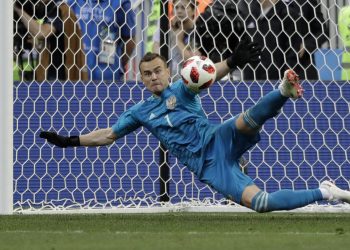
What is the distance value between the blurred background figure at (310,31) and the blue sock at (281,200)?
295cm

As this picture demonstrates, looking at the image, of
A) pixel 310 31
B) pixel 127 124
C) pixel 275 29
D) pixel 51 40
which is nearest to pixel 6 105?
pixel 127 124

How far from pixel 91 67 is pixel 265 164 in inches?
76.5

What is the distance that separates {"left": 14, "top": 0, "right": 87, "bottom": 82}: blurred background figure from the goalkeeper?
2.00 m

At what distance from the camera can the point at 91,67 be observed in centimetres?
1099

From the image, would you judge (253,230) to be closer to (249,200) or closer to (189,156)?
(249,200)

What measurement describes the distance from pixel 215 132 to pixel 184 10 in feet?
8.78

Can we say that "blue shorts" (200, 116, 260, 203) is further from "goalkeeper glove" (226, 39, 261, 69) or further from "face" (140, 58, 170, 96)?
"face" (140, 58, 170, 96)

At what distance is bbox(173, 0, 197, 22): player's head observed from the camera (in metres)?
10.8

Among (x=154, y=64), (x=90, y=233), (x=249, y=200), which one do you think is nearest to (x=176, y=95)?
(x=154, y=64)

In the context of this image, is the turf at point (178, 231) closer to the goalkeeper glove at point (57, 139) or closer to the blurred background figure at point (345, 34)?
the goalkeeper glove at point (57, 139)

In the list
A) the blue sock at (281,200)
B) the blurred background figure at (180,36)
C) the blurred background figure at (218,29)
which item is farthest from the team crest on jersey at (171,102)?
the blurred background figure at (218,29)

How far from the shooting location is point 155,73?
28.5 feet

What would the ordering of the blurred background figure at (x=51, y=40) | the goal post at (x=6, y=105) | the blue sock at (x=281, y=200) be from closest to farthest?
the blue sock at (x=281, y=200) < the goal post at (x=6, y=105) < the blurred background figure at (x=51, y=40)

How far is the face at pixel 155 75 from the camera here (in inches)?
340
